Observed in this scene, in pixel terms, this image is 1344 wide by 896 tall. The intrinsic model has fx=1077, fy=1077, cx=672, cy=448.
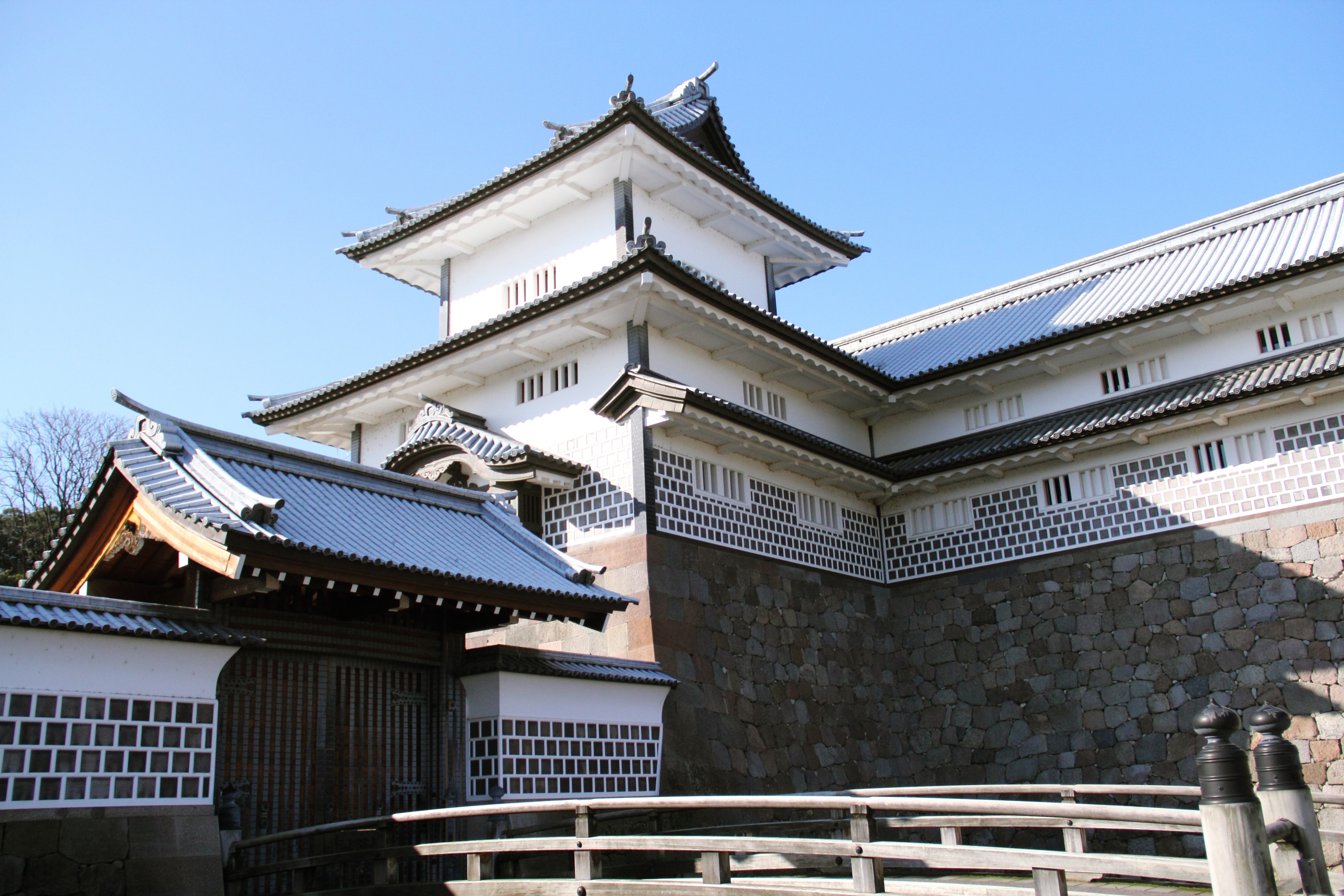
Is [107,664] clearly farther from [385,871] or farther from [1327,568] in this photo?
[1327,568]

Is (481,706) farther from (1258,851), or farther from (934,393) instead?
(934,393)

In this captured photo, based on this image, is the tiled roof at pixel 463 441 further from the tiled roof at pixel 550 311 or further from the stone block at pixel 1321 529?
the stone block at pixel 1321 529

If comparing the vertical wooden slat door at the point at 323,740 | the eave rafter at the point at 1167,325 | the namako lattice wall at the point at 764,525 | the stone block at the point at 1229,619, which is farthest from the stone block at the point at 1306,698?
the vertical wooden slat door at the point at 323,740

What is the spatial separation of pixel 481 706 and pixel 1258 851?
25.0ft

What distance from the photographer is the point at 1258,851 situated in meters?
6.11

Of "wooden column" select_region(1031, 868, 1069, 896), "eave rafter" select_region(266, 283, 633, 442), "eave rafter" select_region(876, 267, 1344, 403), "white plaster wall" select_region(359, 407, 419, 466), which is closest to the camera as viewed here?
"wooden column" select_region(1031, 868, 1069, 896)

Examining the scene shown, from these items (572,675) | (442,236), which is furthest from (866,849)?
(442,236)

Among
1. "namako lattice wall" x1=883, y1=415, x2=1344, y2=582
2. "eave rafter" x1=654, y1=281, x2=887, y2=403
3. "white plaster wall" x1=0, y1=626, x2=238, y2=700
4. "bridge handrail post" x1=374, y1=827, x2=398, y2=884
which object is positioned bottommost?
"bridge handrail post" x1=374, y1=827, x2=398, y2=884

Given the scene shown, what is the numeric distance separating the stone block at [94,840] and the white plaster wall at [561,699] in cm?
375

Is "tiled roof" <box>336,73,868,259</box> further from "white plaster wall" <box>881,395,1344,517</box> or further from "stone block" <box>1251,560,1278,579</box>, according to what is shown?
"stone block" <box>1251,560,1278,579</box>

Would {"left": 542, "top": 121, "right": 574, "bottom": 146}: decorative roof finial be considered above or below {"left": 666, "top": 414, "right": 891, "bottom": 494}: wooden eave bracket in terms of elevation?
above

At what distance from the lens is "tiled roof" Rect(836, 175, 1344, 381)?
60.1 feet

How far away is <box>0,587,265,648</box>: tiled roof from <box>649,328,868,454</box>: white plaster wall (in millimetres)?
8283

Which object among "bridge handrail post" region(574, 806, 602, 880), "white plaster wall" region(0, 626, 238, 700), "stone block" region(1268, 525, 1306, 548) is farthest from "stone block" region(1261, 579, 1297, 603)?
"white plaster wall" region(0, 626, 238, 700)
